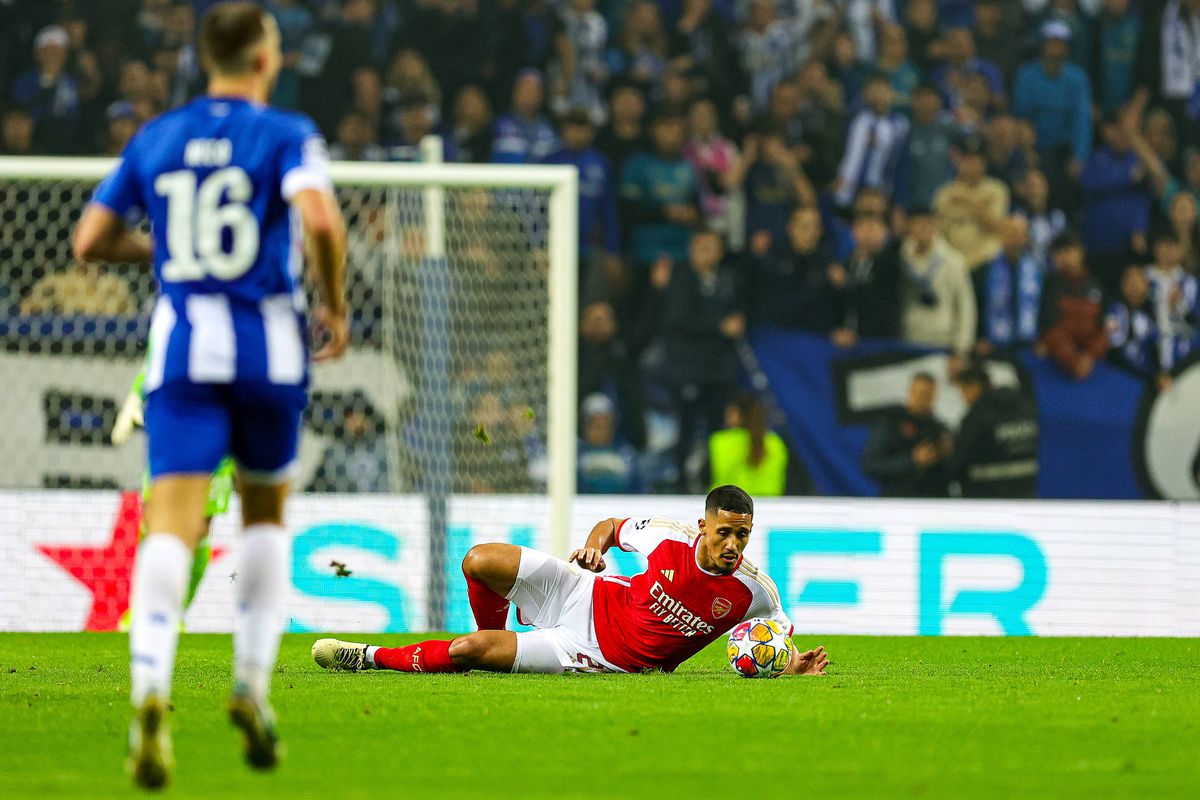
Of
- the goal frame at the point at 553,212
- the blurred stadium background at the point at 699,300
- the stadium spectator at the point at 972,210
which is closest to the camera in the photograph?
the goal frame at the point at 553,212

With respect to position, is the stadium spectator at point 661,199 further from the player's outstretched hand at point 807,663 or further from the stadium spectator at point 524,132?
the player's outstretched hand at point 807,663

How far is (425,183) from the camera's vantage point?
36.2ft

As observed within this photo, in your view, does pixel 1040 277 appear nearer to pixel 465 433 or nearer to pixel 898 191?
pixel 898 191

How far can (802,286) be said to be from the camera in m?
14.5

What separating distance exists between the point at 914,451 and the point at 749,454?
1549 mm

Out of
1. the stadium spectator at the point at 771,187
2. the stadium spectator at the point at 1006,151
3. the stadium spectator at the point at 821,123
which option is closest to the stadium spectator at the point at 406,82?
the stadium spectator at the point at 771,187

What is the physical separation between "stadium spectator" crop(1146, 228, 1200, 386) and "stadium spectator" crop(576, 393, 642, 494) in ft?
15.6

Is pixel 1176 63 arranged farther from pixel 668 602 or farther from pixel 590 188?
pixel 668 602

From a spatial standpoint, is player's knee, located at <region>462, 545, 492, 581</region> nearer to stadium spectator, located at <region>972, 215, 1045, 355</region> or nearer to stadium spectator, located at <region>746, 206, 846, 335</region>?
stadium spectator, located at <region>746, 206, 846, 335</region>

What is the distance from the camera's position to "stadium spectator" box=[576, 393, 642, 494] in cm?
1391

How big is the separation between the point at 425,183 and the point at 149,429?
6.85m

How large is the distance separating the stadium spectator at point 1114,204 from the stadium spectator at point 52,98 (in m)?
9.24

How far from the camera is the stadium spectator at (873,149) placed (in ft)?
50.1

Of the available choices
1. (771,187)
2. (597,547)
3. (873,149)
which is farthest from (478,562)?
(873,149)
